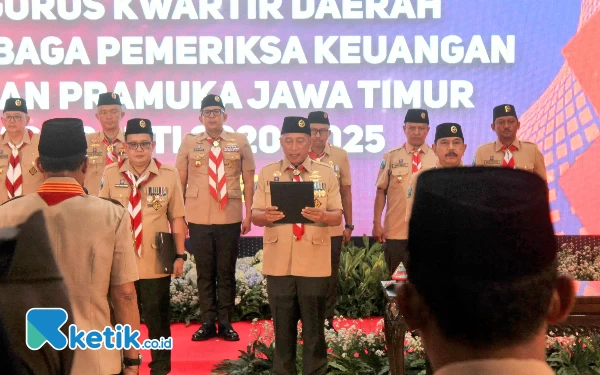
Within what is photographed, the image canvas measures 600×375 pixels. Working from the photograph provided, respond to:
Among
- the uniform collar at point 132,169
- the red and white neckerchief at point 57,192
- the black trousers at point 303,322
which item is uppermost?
the uniform collar at point 132,169

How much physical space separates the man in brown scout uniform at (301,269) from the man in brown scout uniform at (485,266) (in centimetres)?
284

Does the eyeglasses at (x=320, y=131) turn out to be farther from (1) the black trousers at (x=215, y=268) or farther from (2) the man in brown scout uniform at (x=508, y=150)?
(2) the man in brown scout uniform at (x=508, y=150)

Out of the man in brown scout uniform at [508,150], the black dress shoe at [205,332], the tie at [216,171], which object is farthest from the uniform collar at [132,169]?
the man in brown scout uniform at [508,150]

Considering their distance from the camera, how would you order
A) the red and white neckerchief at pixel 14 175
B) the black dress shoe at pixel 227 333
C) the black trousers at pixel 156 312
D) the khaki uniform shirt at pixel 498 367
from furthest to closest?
1. the red and white neckerchief at pixel 14 175
2. the black dress shoe at pixel 227 333
3. the black trousers at pixel 156 312
4. the khaki uniform shirt at pixel 498 367

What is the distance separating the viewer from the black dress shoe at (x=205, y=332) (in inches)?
195

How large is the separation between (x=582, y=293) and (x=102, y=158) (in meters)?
3.40

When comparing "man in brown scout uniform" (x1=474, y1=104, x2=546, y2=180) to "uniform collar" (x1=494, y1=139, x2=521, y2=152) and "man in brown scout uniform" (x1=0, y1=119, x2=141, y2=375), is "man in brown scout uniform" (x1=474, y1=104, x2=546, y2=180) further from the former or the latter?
"man in brown scout uniform" (x1=0, y1=119, x2=141, y2=375)

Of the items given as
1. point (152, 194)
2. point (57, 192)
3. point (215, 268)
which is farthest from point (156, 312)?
point (57, 192)

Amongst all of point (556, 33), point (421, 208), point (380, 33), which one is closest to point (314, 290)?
point (421, 208)

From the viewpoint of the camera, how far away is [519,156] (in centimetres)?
503

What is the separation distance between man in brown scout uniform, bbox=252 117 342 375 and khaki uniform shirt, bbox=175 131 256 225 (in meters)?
1.29

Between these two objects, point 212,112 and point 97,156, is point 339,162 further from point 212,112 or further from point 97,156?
point 97,156

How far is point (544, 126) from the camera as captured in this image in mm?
6488

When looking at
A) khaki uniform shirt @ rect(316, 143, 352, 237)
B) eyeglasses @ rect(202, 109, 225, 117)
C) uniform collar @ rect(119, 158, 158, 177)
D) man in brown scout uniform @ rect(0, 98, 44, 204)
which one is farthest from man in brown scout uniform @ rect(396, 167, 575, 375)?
man in brown scout uniform @ rect(0, 98, 44, 204)
